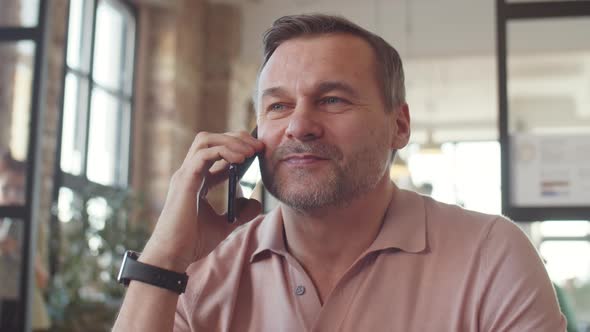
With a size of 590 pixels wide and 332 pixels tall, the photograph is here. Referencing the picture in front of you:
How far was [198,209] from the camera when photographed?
154 cm

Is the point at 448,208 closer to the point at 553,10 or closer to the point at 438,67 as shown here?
the point at 553,10

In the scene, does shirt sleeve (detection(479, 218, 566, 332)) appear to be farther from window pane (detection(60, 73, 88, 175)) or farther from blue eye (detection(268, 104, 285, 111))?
window pane (detection(60, 73, 88, 175))

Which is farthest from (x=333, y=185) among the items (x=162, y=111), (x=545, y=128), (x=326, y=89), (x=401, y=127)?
(x=162, y=111)

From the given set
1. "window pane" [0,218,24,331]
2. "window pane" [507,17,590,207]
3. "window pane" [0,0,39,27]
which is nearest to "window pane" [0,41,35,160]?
"window pane" [0,0,39,27]

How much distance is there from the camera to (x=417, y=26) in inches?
333

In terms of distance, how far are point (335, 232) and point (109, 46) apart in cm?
635

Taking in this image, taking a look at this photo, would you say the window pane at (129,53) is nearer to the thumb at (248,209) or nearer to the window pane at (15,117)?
the window pane at (15,117)

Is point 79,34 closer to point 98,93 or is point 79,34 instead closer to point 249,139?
point 98,93

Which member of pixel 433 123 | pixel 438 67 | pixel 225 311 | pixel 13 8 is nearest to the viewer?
pixel 225 311

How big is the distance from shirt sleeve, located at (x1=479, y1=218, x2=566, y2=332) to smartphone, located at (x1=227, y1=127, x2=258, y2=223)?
1.52ft

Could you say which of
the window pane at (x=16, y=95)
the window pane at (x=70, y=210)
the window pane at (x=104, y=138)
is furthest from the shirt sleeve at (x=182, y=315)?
the window pane at (x=104, y=138)

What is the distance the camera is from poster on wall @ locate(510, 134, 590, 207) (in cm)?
273

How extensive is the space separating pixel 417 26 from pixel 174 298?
743 cm

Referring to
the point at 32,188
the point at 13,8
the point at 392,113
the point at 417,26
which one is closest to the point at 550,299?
the point at 392,113
